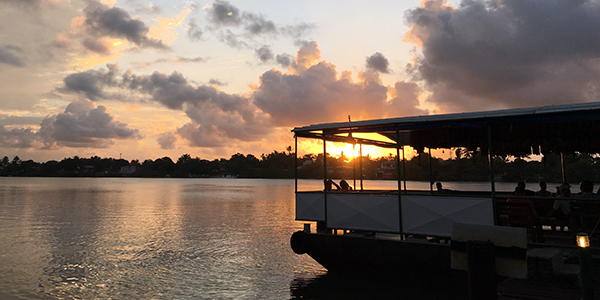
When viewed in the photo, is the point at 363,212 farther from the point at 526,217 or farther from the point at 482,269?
the point at 482,269

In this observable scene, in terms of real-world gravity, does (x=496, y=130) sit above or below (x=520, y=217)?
above

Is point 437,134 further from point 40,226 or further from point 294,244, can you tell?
point 40,226

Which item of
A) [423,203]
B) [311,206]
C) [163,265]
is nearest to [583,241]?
[423,203]

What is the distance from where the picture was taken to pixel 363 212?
9.88 m

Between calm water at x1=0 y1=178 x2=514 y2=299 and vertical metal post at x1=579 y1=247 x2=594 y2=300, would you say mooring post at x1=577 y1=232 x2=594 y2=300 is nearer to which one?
vertical metal post at x1=579 y1=247 x2=594 y2=300

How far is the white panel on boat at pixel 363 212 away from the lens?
9.50 metres

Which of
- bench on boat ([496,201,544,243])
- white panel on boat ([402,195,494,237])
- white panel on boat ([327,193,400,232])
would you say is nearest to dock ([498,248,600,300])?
bench on boat ([496,201,544,243])

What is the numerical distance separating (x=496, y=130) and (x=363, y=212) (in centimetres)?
486

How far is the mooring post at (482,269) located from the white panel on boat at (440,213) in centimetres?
302

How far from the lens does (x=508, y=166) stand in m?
79.5

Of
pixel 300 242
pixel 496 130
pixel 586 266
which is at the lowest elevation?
pixel 300 242

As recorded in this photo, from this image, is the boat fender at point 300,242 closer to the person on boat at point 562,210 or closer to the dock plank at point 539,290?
the dock plank at point 539,290

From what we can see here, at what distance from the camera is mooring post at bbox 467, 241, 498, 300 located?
212 inches

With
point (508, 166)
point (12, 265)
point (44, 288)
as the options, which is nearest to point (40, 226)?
point (12, 265)
